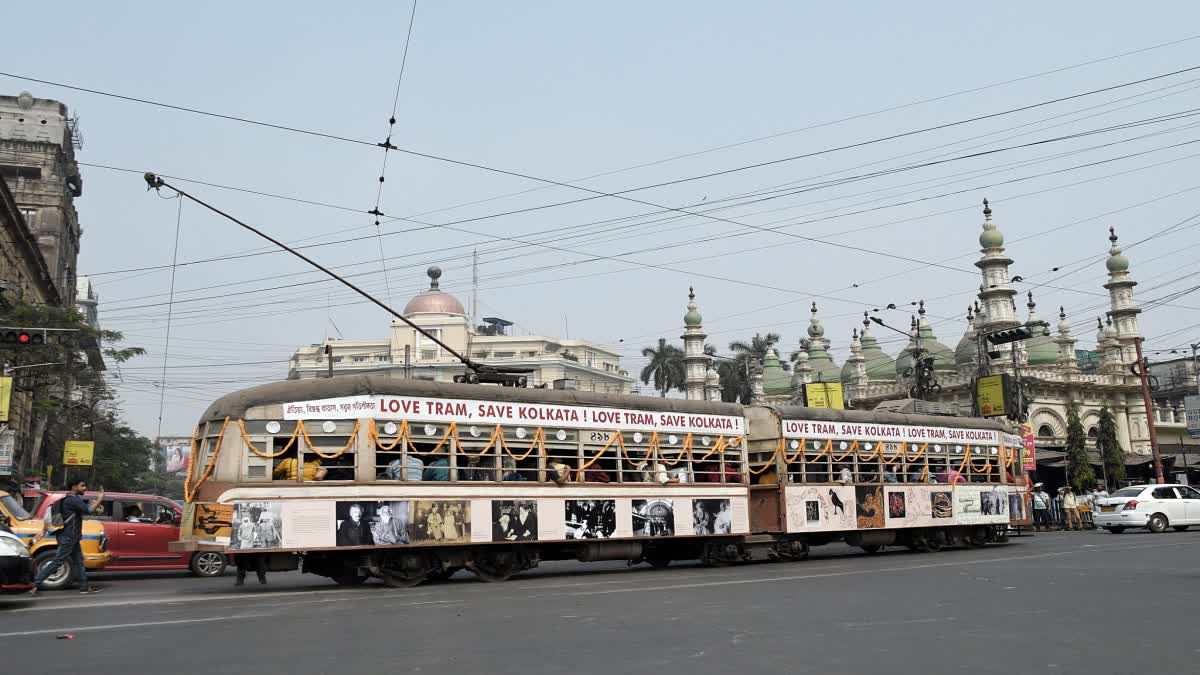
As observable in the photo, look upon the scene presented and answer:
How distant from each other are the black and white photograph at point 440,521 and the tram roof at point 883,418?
734 cm

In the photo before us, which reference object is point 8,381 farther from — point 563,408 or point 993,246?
point 993,246

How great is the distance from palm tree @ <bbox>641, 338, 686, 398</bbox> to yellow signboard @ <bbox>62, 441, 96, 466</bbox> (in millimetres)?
65044

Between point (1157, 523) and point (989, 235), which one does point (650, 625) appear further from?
point (989, 235)

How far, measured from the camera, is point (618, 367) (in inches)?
5118

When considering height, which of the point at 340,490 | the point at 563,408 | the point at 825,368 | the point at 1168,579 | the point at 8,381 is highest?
the point at 825,368

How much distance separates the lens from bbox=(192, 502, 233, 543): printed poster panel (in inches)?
581

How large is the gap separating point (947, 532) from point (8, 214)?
40317 mm

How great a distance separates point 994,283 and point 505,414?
5800cm

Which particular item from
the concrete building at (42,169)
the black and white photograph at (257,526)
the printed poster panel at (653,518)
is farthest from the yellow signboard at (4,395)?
the concrete building at (42,169)

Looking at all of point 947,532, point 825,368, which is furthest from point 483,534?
point 825,368

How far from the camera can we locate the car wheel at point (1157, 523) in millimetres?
31281

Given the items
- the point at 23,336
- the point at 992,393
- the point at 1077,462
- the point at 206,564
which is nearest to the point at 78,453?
the point at 23,336

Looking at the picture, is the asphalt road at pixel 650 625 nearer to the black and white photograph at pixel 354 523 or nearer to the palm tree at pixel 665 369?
the black and white photograph at pixel 354 523

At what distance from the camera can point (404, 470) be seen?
15.9m
